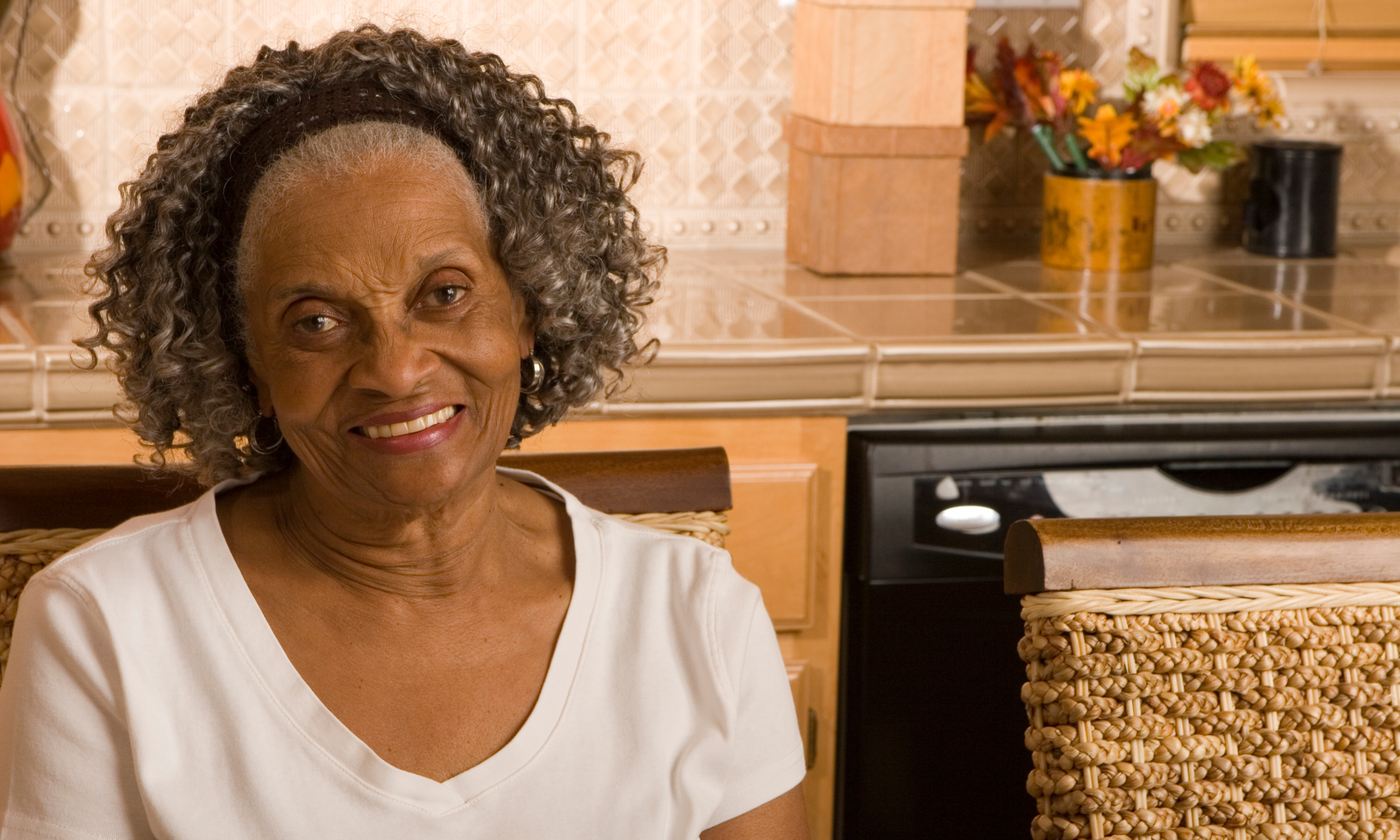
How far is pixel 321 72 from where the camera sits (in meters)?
1.19

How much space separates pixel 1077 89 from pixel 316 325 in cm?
167

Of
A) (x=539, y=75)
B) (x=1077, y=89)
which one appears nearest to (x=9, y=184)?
(x=539, y=75)

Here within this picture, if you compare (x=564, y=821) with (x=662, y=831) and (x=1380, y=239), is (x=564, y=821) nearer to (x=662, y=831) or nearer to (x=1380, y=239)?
(x=662, y=831)

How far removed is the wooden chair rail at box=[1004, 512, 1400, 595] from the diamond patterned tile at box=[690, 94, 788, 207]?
1531 millimetres

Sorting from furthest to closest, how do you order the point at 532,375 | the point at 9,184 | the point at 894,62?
the point at 894,62
the point at 9,184
the point at 532,375

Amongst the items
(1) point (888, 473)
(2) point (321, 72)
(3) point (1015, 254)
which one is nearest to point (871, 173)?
(3) point (1015, 254)

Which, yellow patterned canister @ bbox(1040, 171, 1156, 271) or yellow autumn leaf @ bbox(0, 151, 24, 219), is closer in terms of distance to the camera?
yellow autumn leaf @ bbox(0, 151, 24, 219)

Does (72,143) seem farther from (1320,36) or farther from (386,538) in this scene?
(1320,36)

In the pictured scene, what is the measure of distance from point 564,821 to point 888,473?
0.89 meters

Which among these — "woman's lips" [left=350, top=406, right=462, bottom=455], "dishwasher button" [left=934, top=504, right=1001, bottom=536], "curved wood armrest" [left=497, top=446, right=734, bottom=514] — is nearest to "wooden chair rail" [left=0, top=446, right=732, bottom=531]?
"curved wood armrest" [left=497, top=446, right=734, bottom=514]

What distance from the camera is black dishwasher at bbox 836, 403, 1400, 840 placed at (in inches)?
78.5

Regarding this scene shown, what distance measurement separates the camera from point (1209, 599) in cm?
120

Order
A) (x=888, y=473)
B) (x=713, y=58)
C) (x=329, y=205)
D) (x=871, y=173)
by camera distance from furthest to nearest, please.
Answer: (x=713, y=58) → (x=871, y=173) → (x=888, y=473) → (x=329, y=205)

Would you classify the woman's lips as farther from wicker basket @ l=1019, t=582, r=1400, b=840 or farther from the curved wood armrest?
wicker basket @ l=1019, t=582, r=1400, b=840
